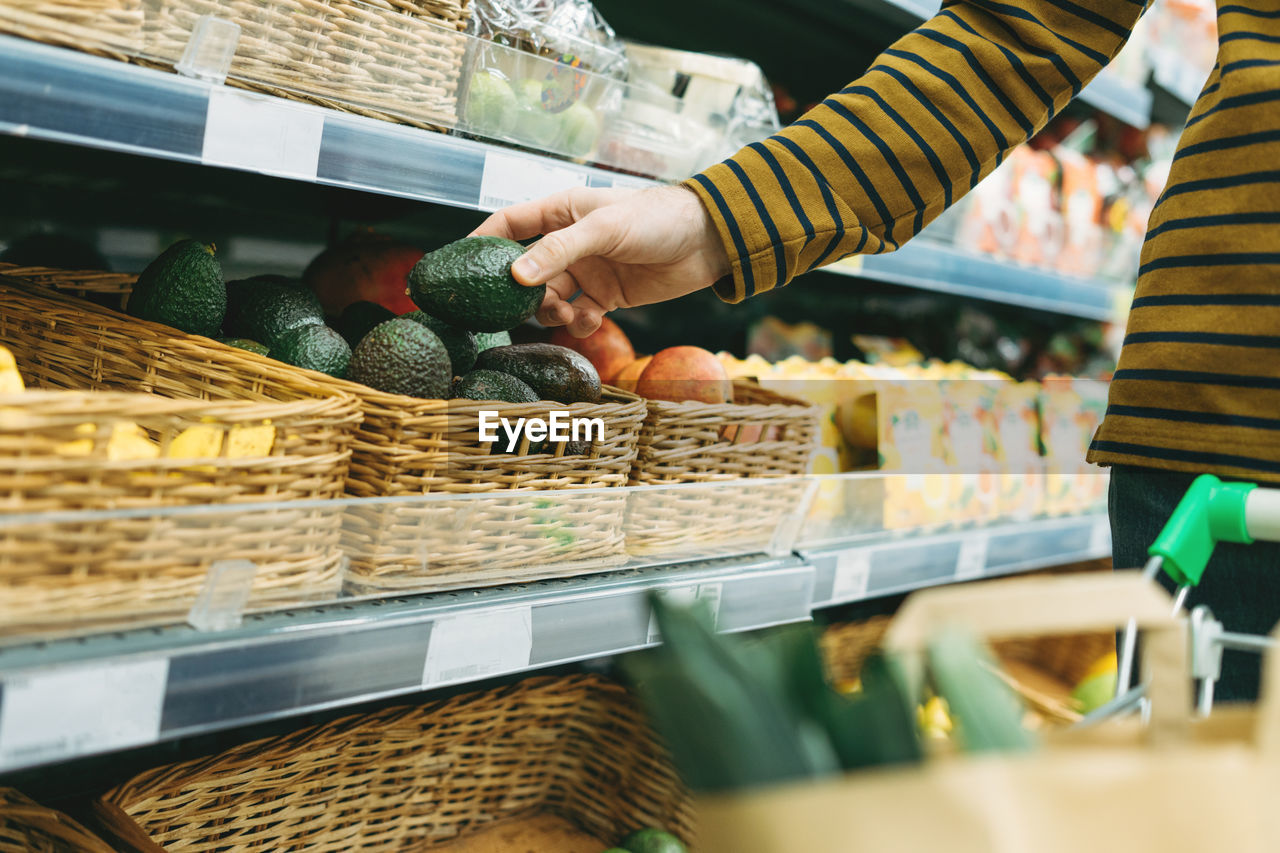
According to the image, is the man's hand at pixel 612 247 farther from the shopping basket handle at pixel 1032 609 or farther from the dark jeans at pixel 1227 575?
A: the shopping basket handle at pixel 1032 609

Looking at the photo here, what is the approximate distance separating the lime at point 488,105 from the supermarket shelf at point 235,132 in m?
0.06

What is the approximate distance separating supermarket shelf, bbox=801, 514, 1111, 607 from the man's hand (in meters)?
0.40

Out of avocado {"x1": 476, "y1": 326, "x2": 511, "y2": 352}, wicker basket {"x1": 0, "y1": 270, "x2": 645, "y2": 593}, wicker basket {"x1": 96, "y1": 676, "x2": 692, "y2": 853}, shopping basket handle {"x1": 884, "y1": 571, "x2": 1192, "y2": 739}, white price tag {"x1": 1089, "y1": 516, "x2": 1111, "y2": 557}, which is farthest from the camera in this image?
white price tag {"x1": 1089, "y1": 516, "x2": 1111, "y2": 557}

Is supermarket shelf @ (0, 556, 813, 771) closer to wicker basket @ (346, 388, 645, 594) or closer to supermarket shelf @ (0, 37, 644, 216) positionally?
wicker basket @ (346, 388, 645, 594)

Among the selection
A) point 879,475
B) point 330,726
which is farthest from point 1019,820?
point 879,475

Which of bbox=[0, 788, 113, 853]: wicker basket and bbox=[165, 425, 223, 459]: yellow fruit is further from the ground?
bbox=[165, 425, 223, 459]: yellow fruit

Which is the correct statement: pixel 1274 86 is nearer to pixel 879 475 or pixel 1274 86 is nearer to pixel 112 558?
pixel 879 475

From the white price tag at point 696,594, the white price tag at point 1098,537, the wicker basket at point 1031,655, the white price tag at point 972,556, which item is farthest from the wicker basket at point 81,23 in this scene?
the white price tag at point 1098,537

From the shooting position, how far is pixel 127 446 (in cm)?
67

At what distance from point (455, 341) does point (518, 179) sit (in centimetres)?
19

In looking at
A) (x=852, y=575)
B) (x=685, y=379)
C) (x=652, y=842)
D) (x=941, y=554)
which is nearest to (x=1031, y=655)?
(x=941, y=554)

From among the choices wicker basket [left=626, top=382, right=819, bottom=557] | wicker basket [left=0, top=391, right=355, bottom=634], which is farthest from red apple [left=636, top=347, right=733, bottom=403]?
wicker basket [left=0, top=391, right=355, bottom=634]

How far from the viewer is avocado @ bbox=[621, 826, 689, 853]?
118cm

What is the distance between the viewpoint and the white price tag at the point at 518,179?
0.99 m
